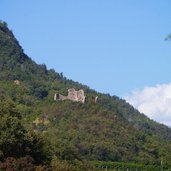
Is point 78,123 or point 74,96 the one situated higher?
point 74,96

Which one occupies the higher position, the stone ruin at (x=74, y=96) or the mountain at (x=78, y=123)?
the stone ruin at (x=74, y=96)

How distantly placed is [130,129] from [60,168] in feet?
316

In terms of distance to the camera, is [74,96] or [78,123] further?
[74,96]

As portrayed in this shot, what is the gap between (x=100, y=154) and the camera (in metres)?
118

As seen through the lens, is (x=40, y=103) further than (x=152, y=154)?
Yes

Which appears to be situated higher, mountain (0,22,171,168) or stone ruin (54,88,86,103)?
stone ruin (54,88,86,103)

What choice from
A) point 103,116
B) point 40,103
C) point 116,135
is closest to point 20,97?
point 40,103

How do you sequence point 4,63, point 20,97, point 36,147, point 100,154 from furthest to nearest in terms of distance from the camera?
point 4,63
point 20,97
point 100,154
point 36,147

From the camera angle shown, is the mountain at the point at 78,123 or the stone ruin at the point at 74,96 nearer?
the mountain at the point at 78,123

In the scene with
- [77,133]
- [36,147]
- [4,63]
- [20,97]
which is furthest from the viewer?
[4,63]

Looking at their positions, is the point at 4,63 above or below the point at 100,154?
above

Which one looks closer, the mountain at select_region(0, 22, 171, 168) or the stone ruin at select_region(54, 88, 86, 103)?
the mountain at select_region(0, 22, 171, 168)

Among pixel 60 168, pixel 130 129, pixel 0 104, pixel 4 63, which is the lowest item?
pixel 60 168

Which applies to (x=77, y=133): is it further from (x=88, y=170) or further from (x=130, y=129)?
(x=88, y=170)
